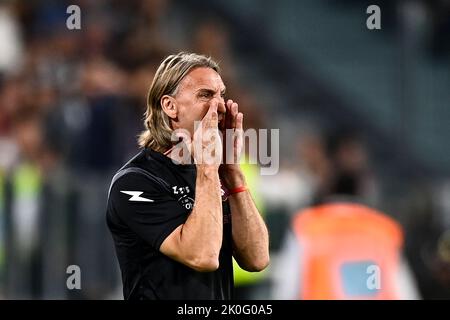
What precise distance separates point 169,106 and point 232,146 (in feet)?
0.88

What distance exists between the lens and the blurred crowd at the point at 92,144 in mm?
7328

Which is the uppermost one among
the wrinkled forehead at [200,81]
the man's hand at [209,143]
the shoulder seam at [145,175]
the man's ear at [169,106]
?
the wrinkled forehead at [200,81]

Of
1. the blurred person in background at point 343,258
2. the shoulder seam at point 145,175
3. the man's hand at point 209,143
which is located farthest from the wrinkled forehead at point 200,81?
the blurred person in background at point 343,258

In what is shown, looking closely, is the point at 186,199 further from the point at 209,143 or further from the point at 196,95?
the point at 196,95

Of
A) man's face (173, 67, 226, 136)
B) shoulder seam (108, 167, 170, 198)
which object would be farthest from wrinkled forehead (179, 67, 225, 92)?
shoulder seam (108, 167, 170, 198)

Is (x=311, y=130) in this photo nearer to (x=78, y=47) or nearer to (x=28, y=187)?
(x=78, y=47)

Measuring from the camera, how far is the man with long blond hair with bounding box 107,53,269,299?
3.49m

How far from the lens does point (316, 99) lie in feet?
35.1

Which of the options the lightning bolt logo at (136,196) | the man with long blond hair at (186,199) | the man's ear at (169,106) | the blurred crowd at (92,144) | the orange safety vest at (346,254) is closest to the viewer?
the man with long blond hair at (186,199)

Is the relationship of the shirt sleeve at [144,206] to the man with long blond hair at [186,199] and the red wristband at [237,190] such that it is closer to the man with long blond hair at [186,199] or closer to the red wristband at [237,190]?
the man with long blond hair at [186,199]

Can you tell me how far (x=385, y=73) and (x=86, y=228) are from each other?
A: 410 cm

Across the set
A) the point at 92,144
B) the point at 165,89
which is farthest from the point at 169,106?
the point at 92,144

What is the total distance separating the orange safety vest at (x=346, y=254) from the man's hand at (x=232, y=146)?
8.38 feet

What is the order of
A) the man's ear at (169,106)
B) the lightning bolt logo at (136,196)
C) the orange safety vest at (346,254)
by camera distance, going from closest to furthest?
1. the lightning bolt logo at (136,196)
2. the man's ear at (169,106)
3. the orange safety vest at (346,254)
